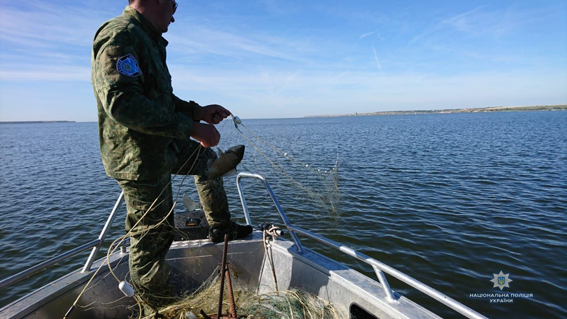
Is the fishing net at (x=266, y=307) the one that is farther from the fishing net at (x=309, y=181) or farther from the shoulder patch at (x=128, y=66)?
the fishing net at (x=309, y=181)

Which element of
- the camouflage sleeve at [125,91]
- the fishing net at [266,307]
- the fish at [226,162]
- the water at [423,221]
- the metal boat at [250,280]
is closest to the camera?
the camouflage sleeve at [125,91]

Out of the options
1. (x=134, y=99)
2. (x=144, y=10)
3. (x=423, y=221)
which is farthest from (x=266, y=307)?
(x=423, y=221)

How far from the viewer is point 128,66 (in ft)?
7.24

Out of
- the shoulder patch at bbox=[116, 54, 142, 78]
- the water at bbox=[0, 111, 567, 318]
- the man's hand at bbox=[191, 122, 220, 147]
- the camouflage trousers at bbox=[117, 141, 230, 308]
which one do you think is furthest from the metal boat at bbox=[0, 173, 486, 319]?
the water at bbox=[0, 111, 567, 318]

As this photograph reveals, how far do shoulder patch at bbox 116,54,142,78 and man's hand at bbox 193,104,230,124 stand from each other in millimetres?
1051

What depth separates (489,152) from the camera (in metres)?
21.3

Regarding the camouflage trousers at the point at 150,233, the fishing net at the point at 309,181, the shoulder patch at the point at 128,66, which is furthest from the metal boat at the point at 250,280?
the fishing net at the point at 309,181

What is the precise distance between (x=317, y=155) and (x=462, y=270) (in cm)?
1518

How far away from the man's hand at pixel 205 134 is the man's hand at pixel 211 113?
0.70m

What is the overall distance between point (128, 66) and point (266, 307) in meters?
2.22

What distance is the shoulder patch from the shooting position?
7.13ft

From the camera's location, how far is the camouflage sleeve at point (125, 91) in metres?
2.14

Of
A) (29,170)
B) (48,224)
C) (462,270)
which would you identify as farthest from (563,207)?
(29,170)

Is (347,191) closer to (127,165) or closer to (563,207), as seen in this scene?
(563,207)
